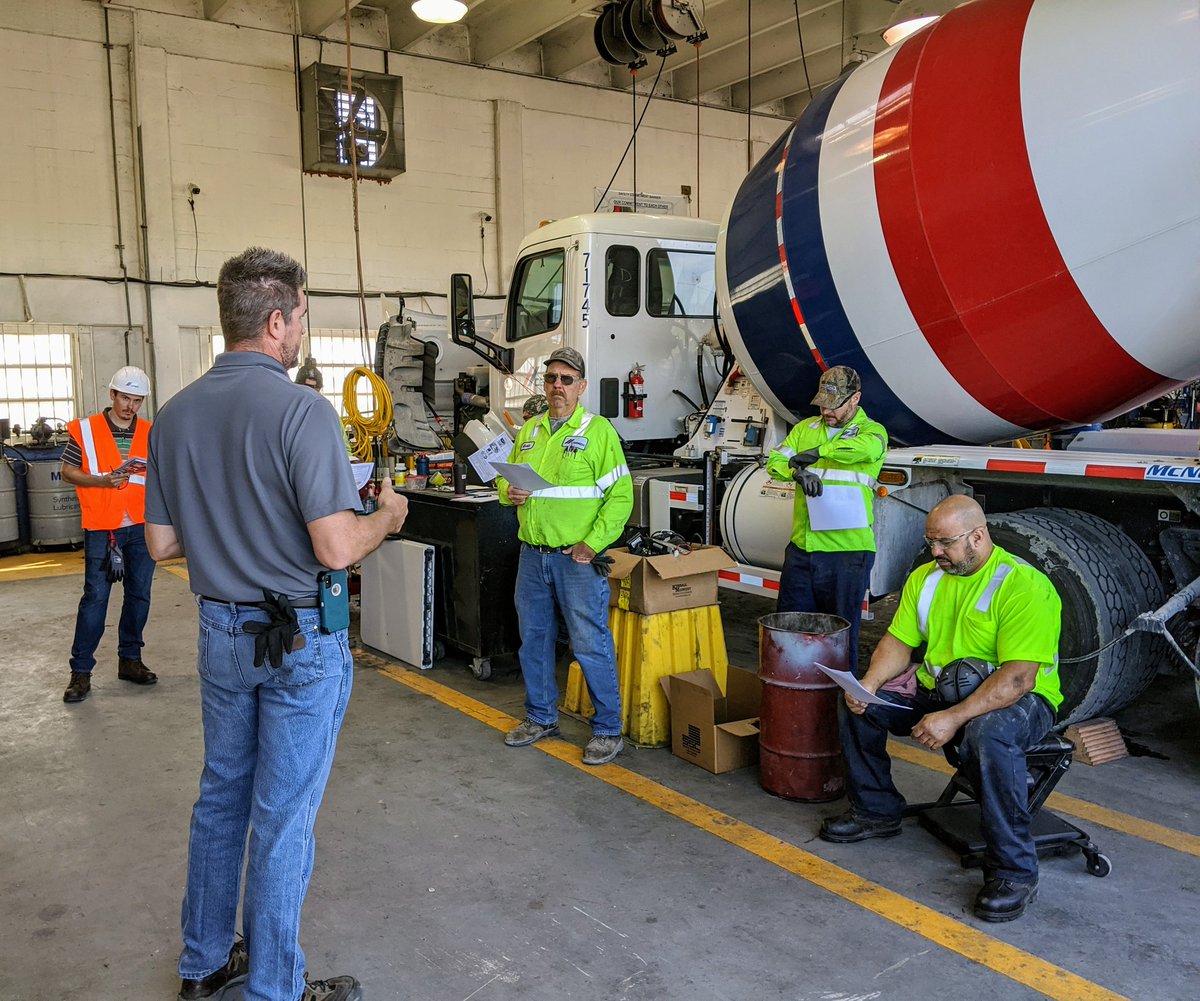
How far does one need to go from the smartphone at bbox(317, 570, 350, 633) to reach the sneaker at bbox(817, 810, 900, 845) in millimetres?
2180

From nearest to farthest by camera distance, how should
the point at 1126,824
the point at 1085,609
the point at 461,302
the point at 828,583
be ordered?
the point at 1126,824, the point at 1085,609, the point at 828,583, the point at 461,302

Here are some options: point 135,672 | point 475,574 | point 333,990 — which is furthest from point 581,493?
point 135,672

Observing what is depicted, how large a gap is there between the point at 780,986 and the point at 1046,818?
1391mm

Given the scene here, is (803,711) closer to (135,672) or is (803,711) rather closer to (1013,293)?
(1013,293)

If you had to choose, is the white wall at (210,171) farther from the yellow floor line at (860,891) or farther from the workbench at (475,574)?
the yellow floor line at (860,891)

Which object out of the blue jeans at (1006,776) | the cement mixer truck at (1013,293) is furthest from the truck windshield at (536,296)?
the blue jeans at (1006,776)

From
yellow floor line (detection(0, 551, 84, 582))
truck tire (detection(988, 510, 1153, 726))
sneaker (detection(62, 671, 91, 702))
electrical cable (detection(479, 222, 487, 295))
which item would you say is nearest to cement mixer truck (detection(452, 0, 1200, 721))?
truck tire (detection(988, 510, 1153, 726))

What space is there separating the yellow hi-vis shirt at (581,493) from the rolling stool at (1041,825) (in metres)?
1.78

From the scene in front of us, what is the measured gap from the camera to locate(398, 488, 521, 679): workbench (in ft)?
19.9

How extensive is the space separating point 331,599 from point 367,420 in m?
7.87

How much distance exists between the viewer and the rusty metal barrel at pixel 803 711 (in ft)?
14.1

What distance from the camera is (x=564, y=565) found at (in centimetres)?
484

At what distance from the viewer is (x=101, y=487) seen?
5781 mm

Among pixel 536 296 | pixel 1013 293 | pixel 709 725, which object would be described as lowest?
pixel 709 725
